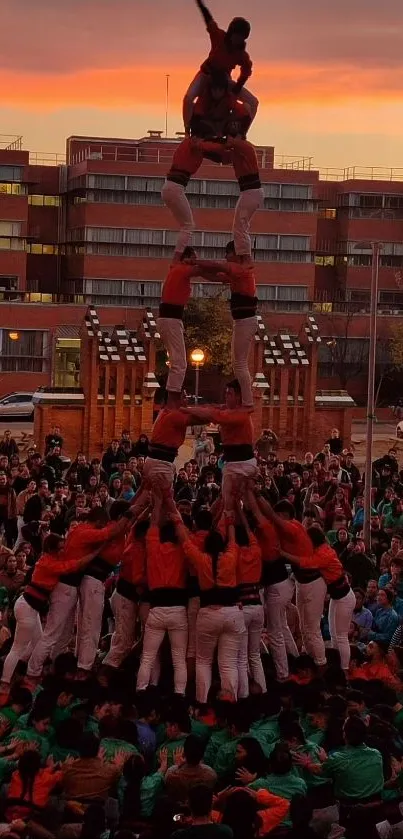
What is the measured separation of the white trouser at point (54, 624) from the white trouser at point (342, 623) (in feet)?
8.47

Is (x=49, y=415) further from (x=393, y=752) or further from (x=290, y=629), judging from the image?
(x=393, y=752)

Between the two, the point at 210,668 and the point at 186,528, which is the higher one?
the point at 186,528

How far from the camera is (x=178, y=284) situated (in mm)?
17594

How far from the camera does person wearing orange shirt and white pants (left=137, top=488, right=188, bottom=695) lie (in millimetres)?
16750

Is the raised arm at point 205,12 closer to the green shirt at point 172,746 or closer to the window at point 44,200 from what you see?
the green shirt at point 172,746

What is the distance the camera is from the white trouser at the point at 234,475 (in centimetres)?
1745

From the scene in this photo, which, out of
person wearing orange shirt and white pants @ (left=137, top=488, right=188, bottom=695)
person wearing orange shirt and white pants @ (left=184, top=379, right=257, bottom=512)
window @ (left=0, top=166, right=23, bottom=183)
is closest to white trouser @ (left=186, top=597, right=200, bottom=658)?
person wearing orange shirt and white pants @ (left=137, top=488, right=188, bottom=695)

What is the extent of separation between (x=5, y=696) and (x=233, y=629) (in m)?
2.32

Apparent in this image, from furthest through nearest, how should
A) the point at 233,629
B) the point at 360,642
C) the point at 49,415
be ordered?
the point at 49,415
the point at 360,642
the point at 233,629

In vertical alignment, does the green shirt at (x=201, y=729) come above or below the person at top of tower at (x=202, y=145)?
below

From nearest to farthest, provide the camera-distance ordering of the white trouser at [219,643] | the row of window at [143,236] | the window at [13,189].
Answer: the white trouser at [219,643], the row of window at [143,236], the window at [13,189]

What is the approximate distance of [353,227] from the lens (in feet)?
275

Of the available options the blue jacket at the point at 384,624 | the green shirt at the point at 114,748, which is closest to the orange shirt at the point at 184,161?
the blue jacket at the point at 384,624

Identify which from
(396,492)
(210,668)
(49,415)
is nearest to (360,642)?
(210,668)
